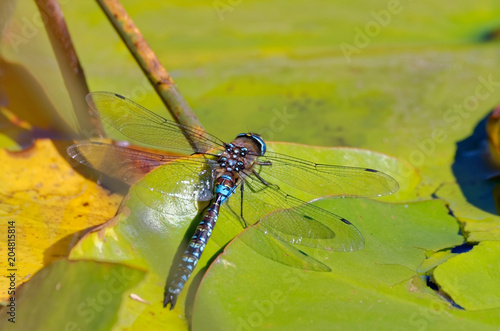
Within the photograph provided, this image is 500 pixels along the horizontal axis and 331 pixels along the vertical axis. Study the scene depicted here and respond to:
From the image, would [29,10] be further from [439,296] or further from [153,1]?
[439,296]

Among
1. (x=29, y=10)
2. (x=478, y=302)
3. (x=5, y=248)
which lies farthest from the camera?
(x=29, y=10)

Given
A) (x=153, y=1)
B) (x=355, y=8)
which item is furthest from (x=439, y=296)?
(x=153, y=1)

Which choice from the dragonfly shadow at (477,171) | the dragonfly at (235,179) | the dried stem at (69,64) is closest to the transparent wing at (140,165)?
the dragonfly at (235,179)

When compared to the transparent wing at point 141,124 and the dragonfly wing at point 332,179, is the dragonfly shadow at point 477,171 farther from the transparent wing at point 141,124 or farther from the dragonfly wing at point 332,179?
the transparent wing at point 141,124

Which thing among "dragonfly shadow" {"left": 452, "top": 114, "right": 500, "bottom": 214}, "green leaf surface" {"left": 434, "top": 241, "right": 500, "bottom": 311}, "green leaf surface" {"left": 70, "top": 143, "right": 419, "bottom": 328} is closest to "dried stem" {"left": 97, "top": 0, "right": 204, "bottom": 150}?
"green leaf surface" {"left": 70, "top": 143, "right": 419, "bottom": 328}

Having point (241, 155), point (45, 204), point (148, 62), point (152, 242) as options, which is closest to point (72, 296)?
point (152, 242)

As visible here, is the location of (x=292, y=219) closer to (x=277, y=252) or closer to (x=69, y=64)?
(x=277, y=252)

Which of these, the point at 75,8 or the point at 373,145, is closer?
the point at 373,145
